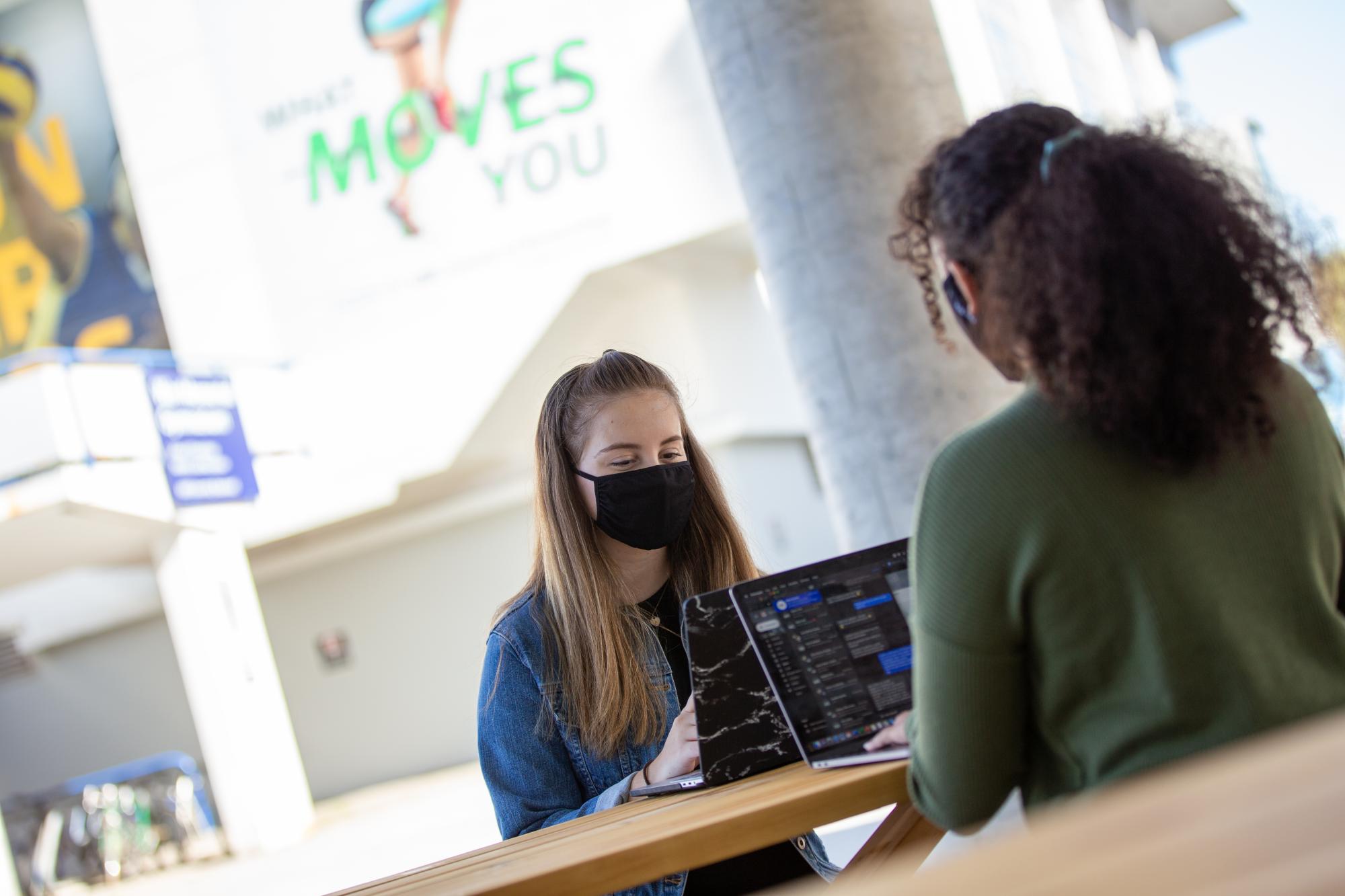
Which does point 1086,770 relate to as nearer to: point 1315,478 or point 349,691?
point 1315,478

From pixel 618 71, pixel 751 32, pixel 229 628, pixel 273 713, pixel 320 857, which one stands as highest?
pixel 618 71

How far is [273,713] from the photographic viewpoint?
11383 millimetres

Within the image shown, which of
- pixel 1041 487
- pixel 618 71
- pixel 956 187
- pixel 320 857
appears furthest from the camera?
pixel 618 71

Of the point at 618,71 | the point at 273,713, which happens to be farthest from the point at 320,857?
the point at 618,71

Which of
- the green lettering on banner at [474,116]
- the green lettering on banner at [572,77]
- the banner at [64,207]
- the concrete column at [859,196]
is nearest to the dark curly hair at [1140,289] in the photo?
the concrete column at [859,196]

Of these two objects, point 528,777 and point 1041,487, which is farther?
point 528,777

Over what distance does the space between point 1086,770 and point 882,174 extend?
336 centimetres

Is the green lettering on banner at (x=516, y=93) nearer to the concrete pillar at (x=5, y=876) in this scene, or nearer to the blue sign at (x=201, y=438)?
the blue sign at (x=201, y=438)

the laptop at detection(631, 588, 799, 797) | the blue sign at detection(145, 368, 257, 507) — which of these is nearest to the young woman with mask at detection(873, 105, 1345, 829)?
the laptop at detection(631, 588, 799, 797)

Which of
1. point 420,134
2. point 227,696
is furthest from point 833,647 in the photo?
point 420,134

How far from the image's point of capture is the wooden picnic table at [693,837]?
1.46 meters

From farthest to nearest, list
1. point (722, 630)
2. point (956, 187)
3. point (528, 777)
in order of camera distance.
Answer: point (528, 777) → point (722, 630) → point (956, 187)

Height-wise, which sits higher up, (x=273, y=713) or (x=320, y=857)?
(x=273, y=713)

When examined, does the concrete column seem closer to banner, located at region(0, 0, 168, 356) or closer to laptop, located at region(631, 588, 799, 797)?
laptop, located at region(631, 588, 799, 797)
